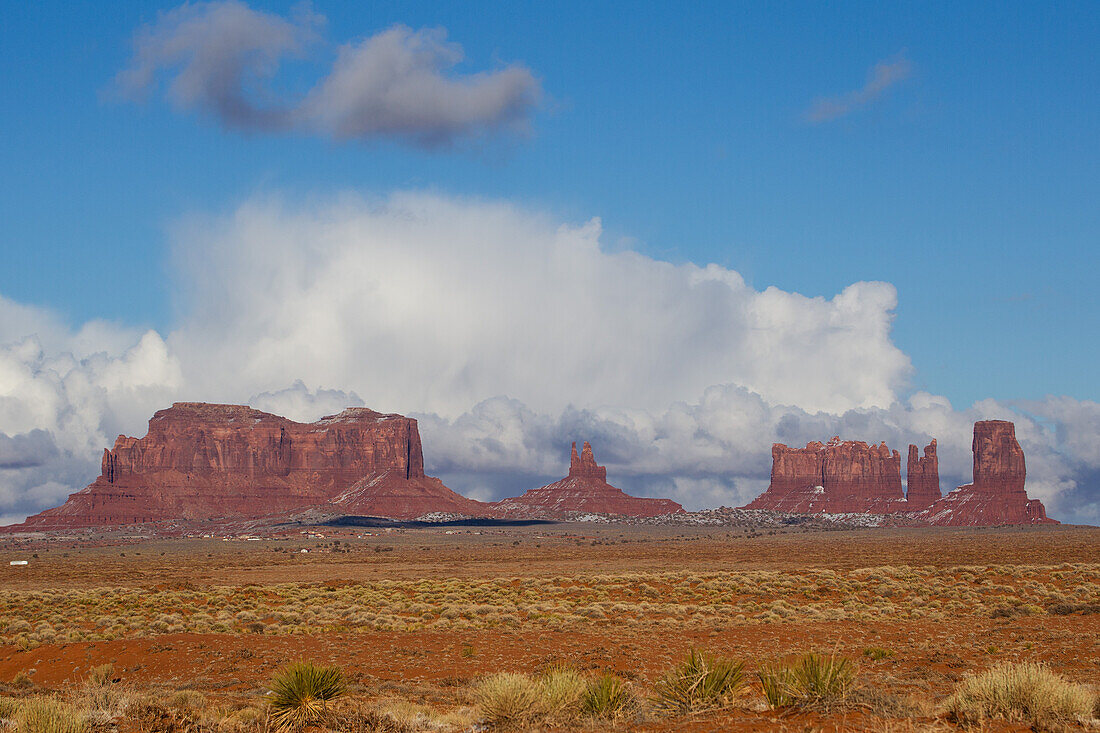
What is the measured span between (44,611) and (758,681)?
31.9 meters

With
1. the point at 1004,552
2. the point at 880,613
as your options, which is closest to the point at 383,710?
the point at 880,613

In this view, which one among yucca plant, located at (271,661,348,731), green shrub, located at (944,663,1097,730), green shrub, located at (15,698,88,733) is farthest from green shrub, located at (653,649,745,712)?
green shrub, located at (15,698,88,733)

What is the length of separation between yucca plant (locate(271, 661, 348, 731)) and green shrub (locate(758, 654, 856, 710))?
664cm

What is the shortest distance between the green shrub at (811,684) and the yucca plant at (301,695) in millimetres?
6643

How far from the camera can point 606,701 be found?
12852 millimetres

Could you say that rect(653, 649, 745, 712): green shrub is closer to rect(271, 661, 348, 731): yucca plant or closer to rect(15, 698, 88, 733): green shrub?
rect(271, 661, 348, 731): yucca plant

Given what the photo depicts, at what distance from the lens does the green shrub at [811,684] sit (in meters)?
12.1

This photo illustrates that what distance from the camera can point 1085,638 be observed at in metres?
23.7

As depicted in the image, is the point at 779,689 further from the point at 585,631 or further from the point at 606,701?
the point at 585,631

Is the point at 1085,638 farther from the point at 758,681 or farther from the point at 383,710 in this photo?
the point at 383,710

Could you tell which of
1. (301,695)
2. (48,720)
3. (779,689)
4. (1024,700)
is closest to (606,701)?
(779,689)

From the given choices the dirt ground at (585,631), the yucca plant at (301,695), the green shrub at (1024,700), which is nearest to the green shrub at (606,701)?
the dirt ground at (585,631)

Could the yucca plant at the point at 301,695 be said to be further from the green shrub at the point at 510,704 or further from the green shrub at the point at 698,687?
the green shrub at the point at 698,687

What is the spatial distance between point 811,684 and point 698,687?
165 centimetres
